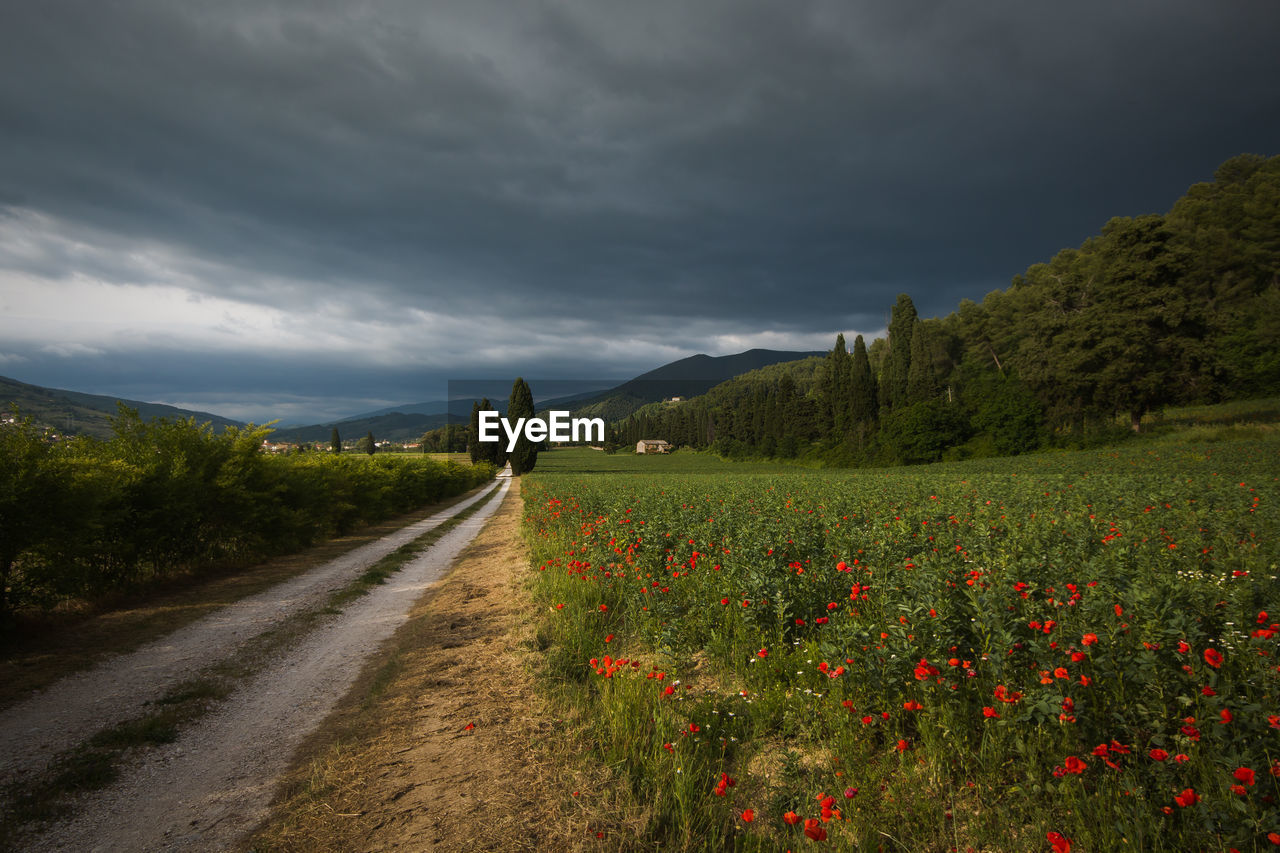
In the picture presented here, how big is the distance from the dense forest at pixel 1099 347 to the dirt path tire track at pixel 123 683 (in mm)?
47733

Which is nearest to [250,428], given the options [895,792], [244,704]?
[244,704]

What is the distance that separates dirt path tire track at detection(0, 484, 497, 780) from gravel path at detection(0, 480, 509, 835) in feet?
0.03

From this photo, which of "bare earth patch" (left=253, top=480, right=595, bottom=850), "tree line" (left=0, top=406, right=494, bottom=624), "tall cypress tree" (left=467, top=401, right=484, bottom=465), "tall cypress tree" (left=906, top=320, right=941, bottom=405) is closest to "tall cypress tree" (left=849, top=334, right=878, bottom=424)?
"tall cypress tree" (left=906, top=320, right=941, bottom=405)

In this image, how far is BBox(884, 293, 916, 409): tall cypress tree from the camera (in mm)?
71062

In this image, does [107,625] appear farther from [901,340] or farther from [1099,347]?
[901,340]

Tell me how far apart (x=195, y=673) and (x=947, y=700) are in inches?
307

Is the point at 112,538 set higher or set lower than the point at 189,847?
higher

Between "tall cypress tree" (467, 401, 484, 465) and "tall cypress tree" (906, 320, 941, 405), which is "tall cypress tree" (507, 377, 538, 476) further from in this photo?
"tall cypress tree" (906, 320, 941, 405)

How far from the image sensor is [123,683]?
5645 millimetres

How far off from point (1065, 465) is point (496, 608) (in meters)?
30.7

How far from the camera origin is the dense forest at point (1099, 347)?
1362 inches

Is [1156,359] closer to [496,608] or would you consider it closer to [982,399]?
[982,399]

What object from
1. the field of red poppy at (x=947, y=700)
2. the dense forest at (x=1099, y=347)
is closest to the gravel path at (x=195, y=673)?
the field of red poppy at (x=947, y=700)

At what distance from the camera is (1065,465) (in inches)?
1044
